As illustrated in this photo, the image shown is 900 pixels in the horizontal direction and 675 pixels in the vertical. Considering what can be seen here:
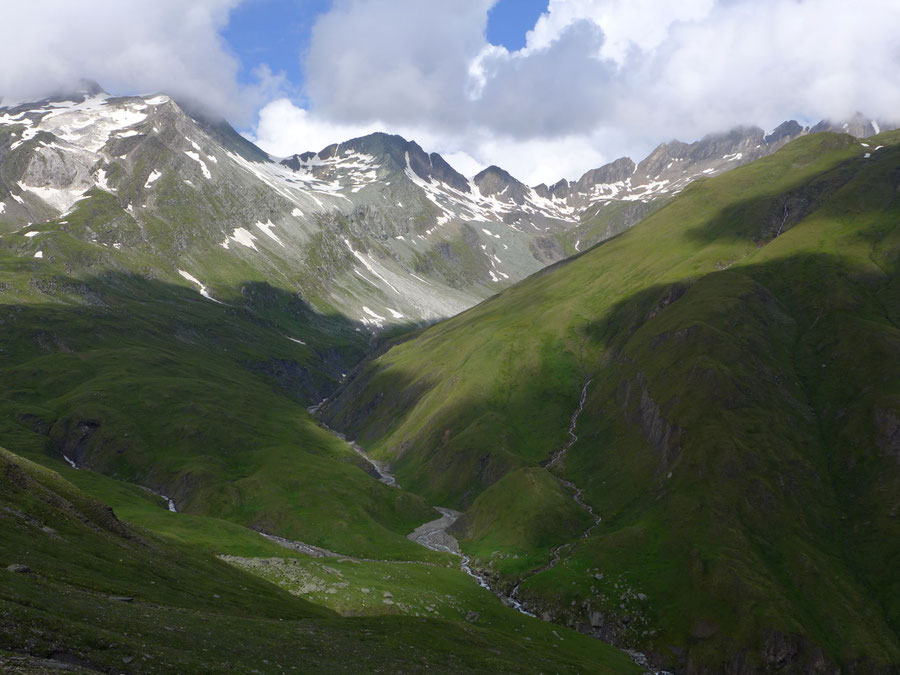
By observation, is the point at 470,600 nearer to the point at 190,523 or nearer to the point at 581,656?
the point at 581,656

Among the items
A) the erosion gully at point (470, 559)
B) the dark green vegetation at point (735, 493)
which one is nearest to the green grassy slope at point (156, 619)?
the dark green vegetation at point (735, 493)

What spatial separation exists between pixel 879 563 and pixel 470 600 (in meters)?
76.6

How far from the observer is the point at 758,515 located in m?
130

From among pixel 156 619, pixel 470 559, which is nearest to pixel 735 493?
pixel 470 559

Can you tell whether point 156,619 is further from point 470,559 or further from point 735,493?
point 735,493

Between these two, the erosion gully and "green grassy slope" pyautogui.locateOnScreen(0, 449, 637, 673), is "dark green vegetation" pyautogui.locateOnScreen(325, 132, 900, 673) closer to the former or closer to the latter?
the erosion gully

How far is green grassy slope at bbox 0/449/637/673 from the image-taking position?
1420 inches

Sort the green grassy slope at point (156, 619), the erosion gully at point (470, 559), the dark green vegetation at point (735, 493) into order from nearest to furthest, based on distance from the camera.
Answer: the green grassy slope at point (156, 619), the dark green vegetation at point (735, 493), the erosion gully at point (470, 559)

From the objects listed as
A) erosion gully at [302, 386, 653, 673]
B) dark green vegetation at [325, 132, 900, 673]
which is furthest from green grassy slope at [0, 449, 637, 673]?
erosion gully at [302, 386, 653, 673]

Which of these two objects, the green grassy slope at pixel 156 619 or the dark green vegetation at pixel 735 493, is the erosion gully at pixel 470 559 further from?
the green grassy slope at pixel 156 619

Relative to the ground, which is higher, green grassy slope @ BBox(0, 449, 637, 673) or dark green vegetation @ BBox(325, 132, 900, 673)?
dark green vegetation @ BBox(325, 132, 900, 673)

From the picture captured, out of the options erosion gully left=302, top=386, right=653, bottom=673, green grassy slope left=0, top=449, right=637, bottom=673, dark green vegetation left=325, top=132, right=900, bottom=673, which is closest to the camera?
green grassy slope left=0, top=449, right=637, bottom=673

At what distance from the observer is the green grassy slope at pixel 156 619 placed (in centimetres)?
3606

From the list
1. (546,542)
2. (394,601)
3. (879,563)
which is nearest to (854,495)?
(879,563)
